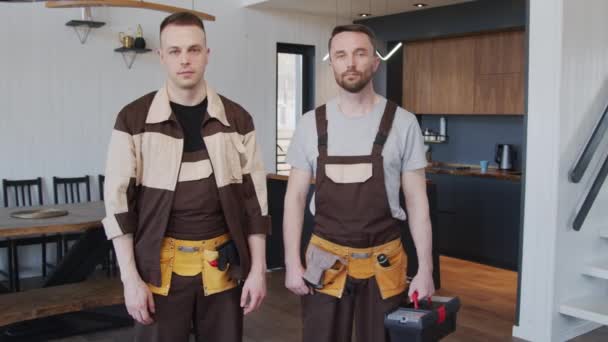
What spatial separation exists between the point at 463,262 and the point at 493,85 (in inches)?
71.2

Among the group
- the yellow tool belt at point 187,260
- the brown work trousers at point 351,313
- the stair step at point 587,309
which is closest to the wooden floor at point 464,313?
the stair step at point 587,309

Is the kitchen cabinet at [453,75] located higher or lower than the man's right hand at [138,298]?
higher

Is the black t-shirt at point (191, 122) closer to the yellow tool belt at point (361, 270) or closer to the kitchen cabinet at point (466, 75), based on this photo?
the yellow tool belt at point (361, 270)

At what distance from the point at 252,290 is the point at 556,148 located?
2.44 meters

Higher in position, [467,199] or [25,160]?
[25,160]

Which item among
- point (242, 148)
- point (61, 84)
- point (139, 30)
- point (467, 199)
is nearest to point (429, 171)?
point (467, 199)

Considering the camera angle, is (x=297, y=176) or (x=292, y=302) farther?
(x=292, y=302)

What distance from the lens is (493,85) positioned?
664 centimetres

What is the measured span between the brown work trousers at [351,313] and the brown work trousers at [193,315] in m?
0.28

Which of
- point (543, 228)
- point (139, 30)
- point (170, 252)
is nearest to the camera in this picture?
point (170, 252)

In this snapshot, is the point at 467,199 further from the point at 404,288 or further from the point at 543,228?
the point at 404,288

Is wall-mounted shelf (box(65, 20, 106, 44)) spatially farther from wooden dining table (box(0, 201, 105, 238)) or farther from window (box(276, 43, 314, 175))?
window (box(276, 43, 314, 175))

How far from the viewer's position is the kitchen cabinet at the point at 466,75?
6457mm

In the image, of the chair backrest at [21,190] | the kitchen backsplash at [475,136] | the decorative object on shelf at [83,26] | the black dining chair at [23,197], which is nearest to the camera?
the black dining chair at [23,197]
